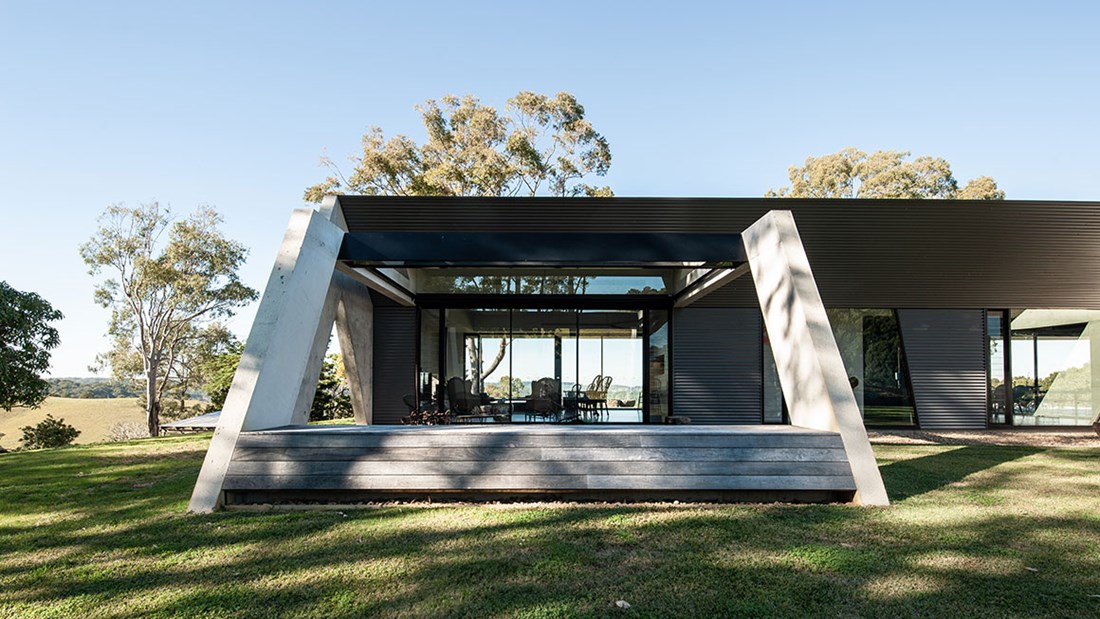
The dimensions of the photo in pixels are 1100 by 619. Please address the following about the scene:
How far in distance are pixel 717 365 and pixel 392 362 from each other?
6611mm

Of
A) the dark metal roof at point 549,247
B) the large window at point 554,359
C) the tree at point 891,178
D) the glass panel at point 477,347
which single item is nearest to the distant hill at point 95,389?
the glass panel at point 477,347

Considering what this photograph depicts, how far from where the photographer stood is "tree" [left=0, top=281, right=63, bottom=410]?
14.2 metres

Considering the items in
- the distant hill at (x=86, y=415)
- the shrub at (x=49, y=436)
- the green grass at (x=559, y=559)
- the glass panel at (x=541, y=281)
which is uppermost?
the glass panel at (x=541, y=281)

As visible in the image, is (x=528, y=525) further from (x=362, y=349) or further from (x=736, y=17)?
(x=736, y=17)

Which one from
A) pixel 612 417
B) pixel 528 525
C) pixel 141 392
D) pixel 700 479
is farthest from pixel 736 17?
pixel 141 392

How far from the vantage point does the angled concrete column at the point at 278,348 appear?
5641 mm

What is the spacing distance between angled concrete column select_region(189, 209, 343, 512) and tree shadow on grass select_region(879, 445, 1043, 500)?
5819mm

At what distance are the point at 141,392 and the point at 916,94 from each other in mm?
29605

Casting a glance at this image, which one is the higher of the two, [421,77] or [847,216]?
[421,77]

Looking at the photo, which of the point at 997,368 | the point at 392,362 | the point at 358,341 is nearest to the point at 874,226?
the point at 997,368

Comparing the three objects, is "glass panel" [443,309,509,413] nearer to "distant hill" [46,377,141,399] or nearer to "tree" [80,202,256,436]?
"tree" [80,202,256,436]

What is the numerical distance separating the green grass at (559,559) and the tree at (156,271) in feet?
62.0

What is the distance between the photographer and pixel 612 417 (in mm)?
14016

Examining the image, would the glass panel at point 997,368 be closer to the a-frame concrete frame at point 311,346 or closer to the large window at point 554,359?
the large window at point 554,359
